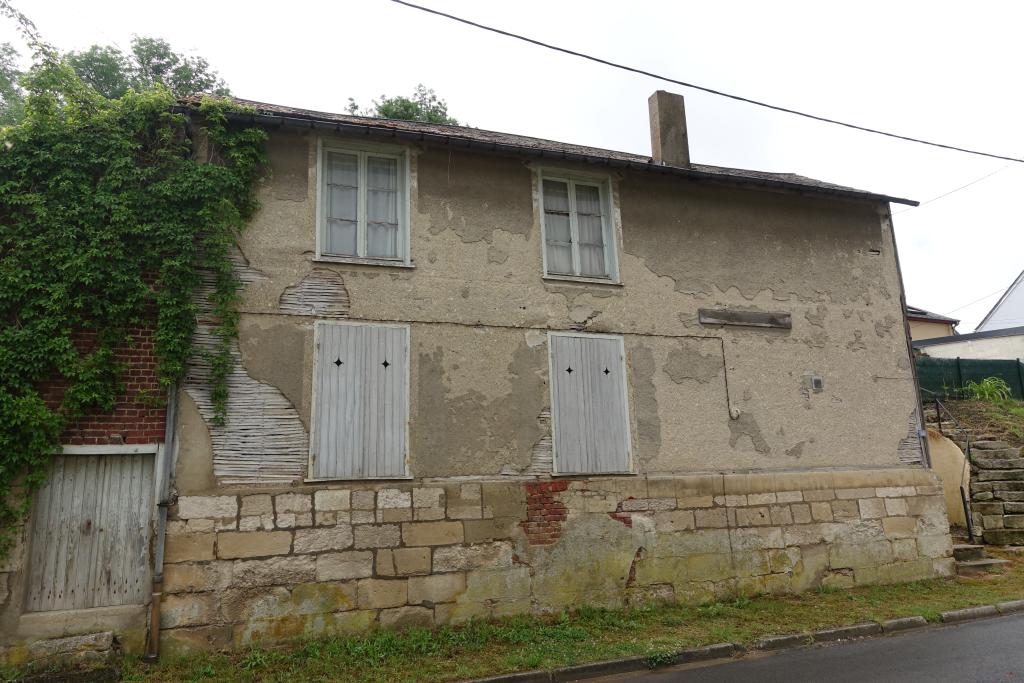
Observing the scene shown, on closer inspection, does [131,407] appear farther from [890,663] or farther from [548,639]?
[890,663]

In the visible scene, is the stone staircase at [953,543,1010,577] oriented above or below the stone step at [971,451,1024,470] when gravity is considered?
below

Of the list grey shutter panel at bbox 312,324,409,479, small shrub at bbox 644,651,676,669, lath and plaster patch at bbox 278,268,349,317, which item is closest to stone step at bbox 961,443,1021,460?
small shrub at bbox 644,651,676,669

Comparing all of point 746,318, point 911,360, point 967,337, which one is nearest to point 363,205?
point 746,318

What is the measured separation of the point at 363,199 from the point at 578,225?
287 centimetres

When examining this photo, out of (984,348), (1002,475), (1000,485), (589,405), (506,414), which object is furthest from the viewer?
(984,348)

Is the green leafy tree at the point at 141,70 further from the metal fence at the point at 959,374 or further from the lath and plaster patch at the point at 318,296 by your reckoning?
the metal fence at the point at 959,374

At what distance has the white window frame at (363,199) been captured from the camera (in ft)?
25.5

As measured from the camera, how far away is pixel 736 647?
691 centimetres

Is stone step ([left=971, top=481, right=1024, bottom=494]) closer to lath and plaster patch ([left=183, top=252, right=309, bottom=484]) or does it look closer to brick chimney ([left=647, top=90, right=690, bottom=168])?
brick chimney ([left=647, top=90, right=690, bottom=168])

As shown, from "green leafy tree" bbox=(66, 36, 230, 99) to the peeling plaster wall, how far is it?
14.2 meters

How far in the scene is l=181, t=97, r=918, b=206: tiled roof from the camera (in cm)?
761

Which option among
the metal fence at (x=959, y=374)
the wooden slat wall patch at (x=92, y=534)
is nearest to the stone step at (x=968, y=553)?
the metal fence at (x=959, y=374)

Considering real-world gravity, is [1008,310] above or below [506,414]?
above

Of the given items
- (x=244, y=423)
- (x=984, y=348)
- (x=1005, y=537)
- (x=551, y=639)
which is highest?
(x=984, y=348)
